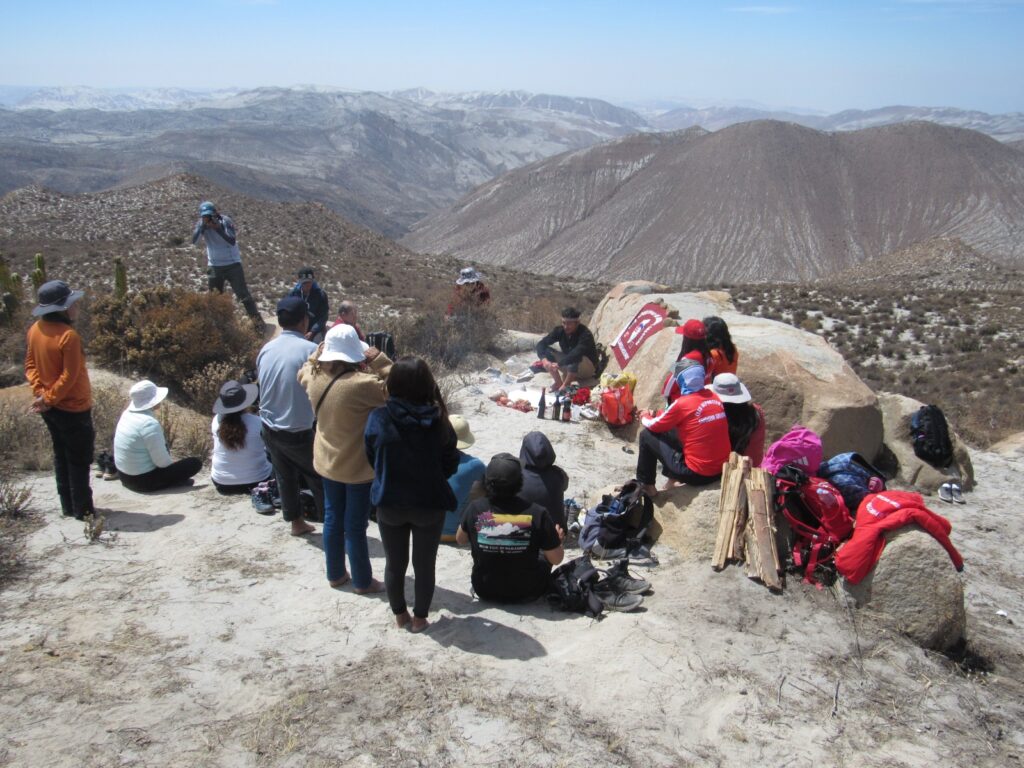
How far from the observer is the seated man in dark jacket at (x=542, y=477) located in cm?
438

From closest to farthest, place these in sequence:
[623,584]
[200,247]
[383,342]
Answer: [623,584] < [383,342] < [200,247]

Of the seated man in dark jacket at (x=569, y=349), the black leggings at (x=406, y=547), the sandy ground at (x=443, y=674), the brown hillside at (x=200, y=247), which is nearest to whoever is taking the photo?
the sandy ground at (x=443, y=674)

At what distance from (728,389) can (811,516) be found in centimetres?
106

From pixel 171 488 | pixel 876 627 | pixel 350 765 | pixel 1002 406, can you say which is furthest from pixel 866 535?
pixel 1002 406

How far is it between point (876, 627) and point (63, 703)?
14.1 ft

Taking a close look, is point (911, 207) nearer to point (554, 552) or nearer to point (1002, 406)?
point (1002, 406)

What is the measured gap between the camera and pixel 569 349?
9047 millimetres

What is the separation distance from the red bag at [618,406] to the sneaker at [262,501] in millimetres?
3792

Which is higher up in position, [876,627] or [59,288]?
[59,288]

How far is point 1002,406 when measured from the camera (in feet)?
41.6

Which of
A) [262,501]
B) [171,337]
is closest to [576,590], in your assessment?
[262,501]

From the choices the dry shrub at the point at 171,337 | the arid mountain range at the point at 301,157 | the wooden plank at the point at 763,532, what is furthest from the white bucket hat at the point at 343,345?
the arid mountain range at the point at 301,157

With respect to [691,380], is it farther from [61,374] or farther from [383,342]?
[61,374]

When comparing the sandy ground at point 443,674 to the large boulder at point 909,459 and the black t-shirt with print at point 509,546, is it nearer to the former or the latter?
→ the black t-shirt with print at point 509,546
